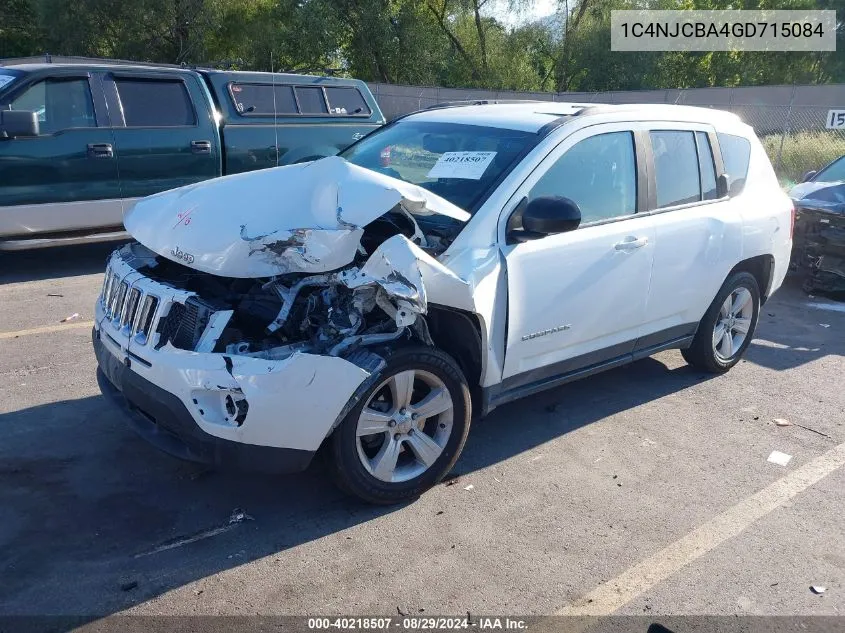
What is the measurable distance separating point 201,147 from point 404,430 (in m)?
5.86

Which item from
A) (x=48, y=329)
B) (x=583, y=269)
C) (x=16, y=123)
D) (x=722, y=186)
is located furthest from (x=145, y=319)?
(x=16, y=123)

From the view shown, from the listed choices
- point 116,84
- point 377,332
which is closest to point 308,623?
point 377,332

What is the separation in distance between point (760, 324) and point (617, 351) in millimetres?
3258

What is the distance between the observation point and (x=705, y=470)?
13.9 feet

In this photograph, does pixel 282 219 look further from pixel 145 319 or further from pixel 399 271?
pixel 145 319

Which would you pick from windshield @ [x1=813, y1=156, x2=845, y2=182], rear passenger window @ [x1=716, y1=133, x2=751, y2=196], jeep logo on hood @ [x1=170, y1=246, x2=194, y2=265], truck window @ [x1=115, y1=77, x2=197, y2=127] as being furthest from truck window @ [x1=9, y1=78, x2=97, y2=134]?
windshield @ [x1=813, y1=156, x2=845, y2=182]

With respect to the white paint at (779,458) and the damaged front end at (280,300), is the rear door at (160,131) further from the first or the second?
the white paint at (779,458)

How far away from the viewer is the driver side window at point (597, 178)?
4.17m

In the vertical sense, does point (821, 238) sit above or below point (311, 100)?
below

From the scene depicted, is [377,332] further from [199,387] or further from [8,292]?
[8,292]

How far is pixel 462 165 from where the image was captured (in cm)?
420

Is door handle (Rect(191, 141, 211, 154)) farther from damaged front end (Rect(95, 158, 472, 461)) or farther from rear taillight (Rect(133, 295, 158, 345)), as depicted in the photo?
rear taillight (Rect(133, 295, 158, 345))

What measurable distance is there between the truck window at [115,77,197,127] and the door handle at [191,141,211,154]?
237mm

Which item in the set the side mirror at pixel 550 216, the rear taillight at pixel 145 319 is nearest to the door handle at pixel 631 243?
the side mirror at pixel 550 216
